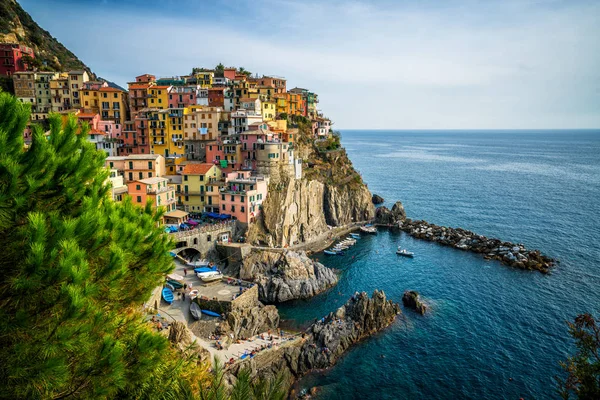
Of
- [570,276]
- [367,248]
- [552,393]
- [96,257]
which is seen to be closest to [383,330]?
[552,393]

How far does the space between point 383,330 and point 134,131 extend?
52331 mm

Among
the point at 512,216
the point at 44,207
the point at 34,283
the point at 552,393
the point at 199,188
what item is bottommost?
the point at 552,393

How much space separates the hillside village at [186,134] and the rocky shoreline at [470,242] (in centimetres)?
2321

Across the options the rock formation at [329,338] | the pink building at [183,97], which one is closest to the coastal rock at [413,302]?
the rock formation at [329,338]

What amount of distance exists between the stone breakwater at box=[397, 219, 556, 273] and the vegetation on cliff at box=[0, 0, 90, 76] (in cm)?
8079

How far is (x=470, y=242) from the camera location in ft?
203

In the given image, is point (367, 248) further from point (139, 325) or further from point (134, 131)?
point (139, 325)

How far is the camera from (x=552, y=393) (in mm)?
29844

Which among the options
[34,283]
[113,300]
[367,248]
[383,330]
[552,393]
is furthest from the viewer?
[367,248]

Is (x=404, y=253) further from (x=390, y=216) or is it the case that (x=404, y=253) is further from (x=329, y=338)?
(x=329, y=338)

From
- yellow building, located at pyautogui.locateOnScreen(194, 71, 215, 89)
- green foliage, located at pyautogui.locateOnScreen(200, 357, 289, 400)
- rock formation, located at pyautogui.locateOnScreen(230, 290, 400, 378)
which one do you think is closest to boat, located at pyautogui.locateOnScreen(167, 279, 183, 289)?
rock formation, located at pyautogui.locateOnScreen(230, 290, 400, 378)

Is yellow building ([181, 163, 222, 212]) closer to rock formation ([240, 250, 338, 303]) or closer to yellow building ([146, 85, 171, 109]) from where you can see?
rock formation ([240, 250, 338, 303])

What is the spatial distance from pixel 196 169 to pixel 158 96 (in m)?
24.2

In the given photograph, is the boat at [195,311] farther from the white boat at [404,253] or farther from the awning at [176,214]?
the white boat at [404,253]
